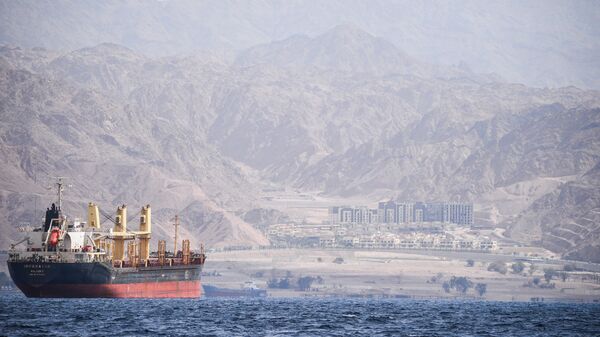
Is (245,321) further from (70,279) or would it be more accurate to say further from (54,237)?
(54,237)

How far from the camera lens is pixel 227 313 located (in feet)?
563

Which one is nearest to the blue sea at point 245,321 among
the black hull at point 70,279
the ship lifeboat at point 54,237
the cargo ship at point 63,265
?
the black hull at point 70,279

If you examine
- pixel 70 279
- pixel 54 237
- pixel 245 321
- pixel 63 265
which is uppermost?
pixel 54 237

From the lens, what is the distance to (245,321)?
6127 inches

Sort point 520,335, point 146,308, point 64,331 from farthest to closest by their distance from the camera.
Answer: point 146,308, point 520,335, point 64,331

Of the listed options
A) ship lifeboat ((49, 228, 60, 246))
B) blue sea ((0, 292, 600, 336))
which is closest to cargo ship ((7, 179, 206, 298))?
ship lifeboat ((49, 228, 60, 246))

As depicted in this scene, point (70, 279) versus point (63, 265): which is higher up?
point (63, 265)

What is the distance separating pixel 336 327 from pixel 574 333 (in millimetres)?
23113

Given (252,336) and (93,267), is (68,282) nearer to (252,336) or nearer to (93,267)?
(93,267)

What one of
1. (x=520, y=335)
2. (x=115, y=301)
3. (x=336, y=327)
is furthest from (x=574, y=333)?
(x=115, y=301)

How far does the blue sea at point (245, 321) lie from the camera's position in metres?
138

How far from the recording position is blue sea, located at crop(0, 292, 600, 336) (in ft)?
453

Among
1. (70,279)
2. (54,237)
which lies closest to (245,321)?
(70,279)

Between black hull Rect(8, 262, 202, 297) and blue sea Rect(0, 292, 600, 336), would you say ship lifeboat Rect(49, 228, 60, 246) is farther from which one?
blue sea Rect(0, 292, 600, 336)
